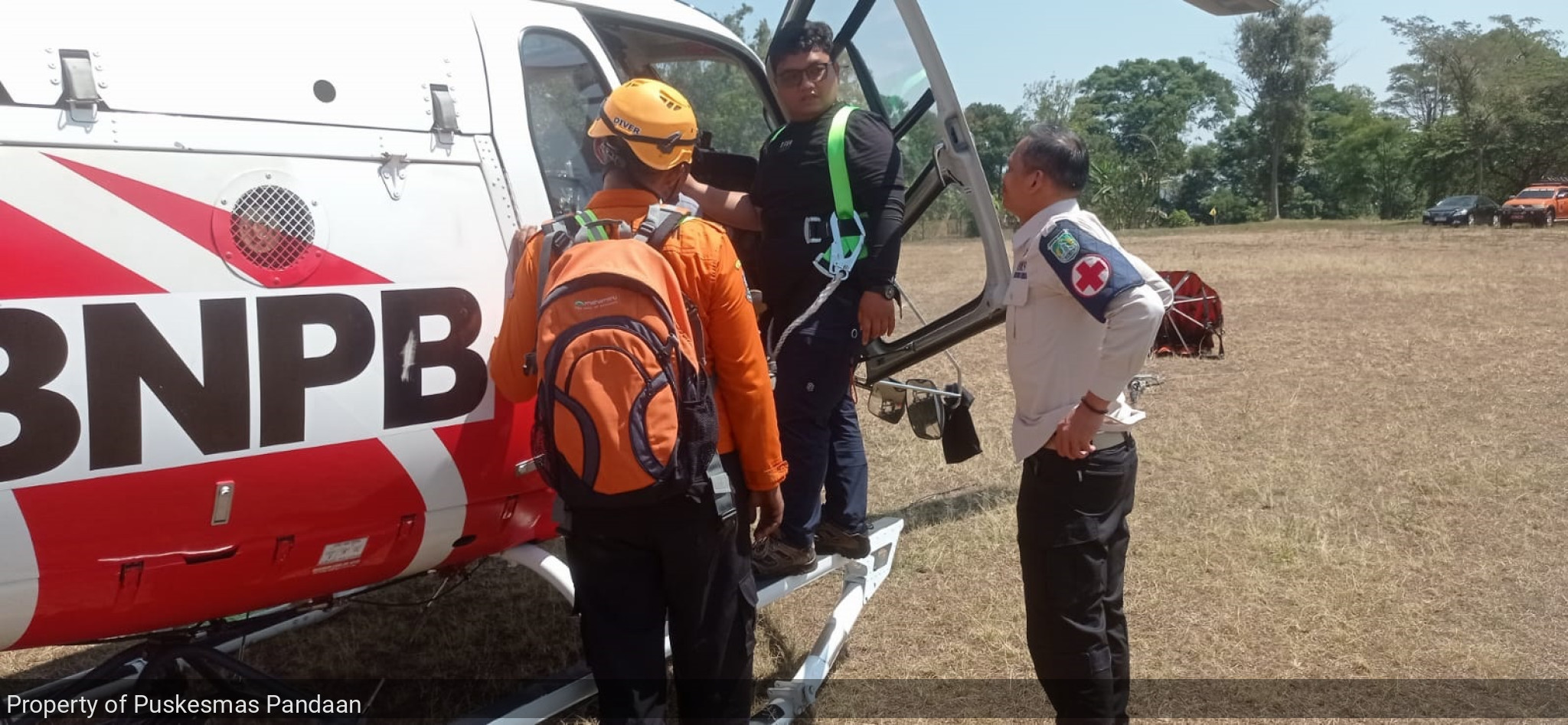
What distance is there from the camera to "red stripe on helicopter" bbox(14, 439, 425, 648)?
2352mm

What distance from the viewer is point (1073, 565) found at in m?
2.99

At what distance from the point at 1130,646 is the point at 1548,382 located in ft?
21.6

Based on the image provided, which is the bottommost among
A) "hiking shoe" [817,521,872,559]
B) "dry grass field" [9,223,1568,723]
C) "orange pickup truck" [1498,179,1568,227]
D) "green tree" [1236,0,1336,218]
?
"dry grass field" [9,223,1568,723]

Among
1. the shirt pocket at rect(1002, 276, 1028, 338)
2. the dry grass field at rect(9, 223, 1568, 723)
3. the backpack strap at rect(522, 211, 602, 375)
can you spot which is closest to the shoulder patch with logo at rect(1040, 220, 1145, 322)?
the shirt pocket at rect(1002, 276, 1028, 338)

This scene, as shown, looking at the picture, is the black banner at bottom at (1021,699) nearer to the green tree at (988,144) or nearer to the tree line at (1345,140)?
the green tree at (988,144)

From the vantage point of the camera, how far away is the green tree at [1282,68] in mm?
57906

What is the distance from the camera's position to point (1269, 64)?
59281mm

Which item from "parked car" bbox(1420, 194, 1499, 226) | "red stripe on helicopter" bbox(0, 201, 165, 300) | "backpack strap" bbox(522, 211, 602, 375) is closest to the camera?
"red stripe on helicopter" bbox(0, 201, 165, 300)

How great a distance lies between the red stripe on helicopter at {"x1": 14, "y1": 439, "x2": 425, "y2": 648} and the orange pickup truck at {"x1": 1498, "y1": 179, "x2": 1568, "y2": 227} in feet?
135

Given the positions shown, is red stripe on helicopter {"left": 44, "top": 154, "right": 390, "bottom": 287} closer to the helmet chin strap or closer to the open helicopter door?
the helmet chin strap

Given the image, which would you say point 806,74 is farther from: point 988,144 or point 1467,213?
point 1467,213

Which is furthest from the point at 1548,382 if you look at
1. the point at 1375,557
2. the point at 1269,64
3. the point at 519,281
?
the point at 1269,64

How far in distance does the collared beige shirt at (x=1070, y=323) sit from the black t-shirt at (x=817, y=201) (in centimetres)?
62

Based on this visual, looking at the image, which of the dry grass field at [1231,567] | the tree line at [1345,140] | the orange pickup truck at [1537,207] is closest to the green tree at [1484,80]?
the tree line at [1345,140]
